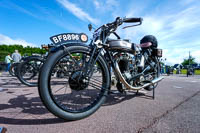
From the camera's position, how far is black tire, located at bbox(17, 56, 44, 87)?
3558 millimetres

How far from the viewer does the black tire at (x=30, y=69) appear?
3.56 m

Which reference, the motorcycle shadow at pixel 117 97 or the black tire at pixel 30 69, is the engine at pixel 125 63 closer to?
the motorcycle shadow at pixel 117 97

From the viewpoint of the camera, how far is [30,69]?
4.68m

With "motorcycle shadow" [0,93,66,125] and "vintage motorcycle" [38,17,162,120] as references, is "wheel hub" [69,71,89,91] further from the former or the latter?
"motorcycle shadow" [0,93,66,125]

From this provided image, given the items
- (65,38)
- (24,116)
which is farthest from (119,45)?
(24,116)

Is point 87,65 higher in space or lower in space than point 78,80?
higher

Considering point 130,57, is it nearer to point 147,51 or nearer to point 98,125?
point 147,51

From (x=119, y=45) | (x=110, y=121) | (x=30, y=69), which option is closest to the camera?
(x=110, y=121)

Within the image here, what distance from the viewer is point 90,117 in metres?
1.44

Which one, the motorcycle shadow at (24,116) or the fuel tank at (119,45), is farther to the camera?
the fuel tank at (119,45)

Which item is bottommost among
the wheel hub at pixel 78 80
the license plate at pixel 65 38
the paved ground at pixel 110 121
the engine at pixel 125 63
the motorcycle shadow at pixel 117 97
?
the paved ground at pixel 110 121

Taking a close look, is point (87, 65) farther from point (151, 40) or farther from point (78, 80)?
point (151, 40)

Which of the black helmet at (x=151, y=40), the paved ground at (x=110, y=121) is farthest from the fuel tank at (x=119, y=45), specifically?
the black helmet at (x=151, y=40)

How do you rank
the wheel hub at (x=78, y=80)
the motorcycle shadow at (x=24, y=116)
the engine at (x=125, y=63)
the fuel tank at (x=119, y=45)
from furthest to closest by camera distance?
the engine at (x=125, y=63) < the fuel tank at (x=119, y=45) < the wheel hub at (x=78, y=80) < the motorcycle shadow at (x=24, y=116)
